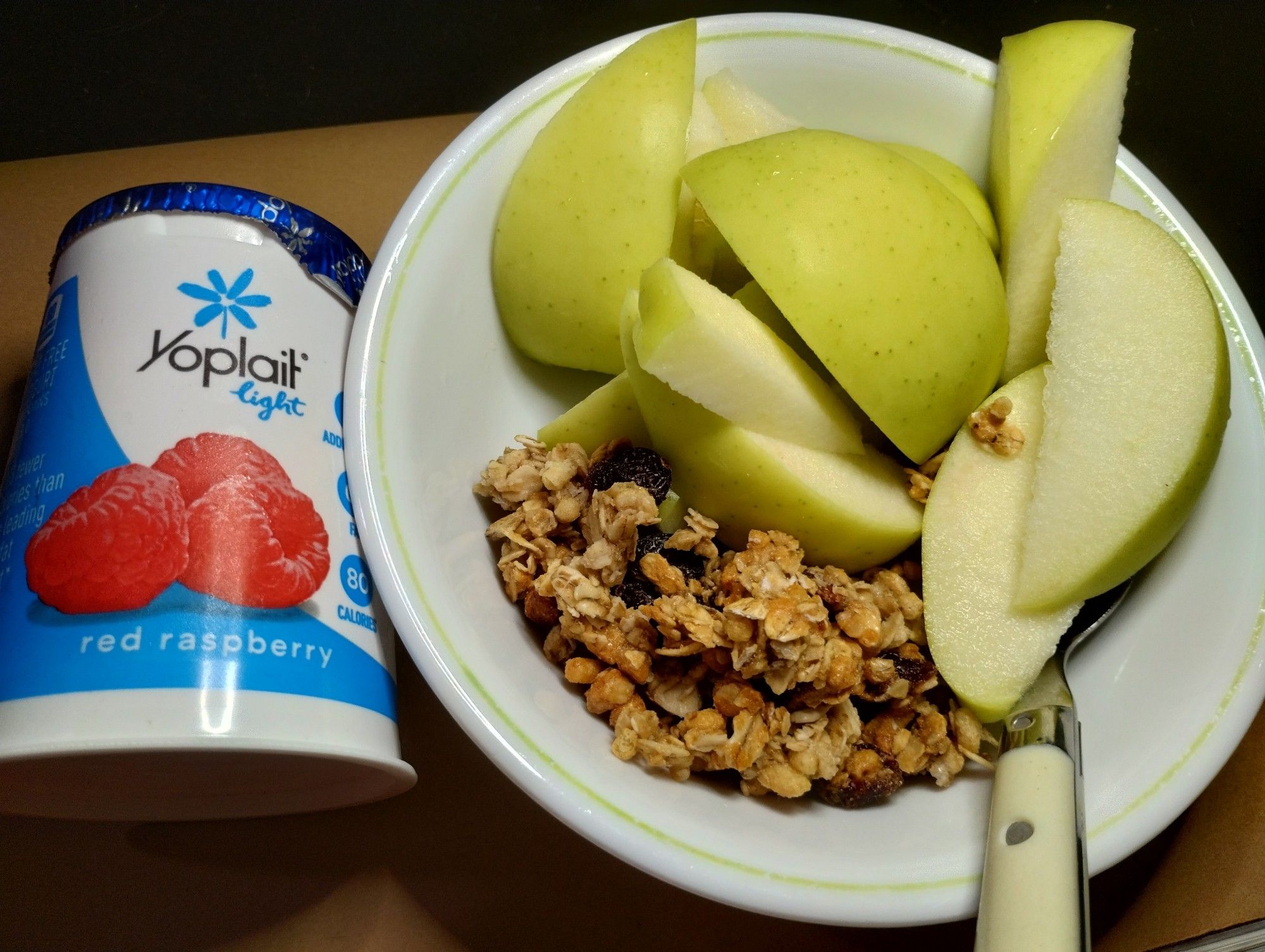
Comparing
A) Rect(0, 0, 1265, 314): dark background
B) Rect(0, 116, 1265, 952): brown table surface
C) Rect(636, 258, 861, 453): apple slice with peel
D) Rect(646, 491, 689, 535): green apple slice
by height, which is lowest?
Rect(0, 116, 1265, 952): brown table surface

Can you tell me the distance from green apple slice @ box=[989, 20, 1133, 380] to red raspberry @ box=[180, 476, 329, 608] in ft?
1.99

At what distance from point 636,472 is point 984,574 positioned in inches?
11.3

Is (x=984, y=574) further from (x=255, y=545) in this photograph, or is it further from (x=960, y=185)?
(x=255, y=545)

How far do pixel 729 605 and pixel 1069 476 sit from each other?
11.2 inches

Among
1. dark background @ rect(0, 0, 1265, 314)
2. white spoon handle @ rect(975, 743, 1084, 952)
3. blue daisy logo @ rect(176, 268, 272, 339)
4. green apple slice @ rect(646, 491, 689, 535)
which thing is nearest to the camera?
white spoon handle @ rect(975, 743, 1084, 952)

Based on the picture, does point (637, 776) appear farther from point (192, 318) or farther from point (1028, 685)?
point (192, 318)

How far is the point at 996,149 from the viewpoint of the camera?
83cm

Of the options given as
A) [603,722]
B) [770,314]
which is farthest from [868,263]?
[603,722]

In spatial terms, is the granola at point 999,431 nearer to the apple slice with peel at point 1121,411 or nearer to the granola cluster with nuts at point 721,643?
the apple slice with peel at point 1121,411

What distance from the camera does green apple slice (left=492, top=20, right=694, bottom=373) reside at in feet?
2.41

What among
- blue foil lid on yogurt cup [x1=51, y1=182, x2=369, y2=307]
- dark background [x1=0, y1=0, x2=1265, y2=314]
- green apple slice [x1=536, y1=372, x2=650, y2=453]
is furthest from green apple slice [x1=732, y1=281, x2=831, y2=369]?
dark background [x1=0, y1=0, x2=1265, y2=314]

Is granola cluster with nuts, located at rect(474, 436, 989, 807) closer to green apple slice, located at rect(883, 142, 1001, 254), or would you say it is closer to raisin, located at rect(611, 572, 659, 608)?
raisin, located at rect(611, 572, 659, 608)

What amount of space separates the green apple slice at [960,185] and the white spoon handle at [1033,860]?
1.44ft

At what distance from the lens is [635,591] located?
0.71m
